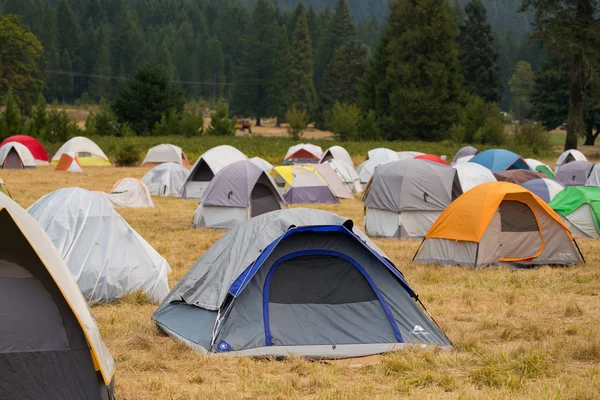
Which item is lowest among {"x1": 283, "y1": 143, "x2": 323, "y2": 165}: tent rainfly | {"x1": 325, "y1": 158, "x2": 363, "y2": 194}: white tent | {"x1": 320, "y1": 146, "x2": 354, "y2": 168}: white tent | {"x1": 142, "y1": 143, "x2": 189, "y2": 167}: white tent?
{"x1": 142, "y1": 143, "x2": 189, "y2": 167}: white tent

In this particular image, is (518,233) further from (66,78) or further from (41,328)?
(66,78)

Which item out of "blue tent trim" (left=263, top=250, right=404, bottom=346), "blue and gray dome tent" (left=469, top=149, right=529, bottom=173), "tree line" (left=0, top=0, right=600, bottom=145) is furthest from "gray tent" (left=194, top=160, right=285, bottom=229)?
"tree line" (left=0, top=0, right=600, bottom=145)

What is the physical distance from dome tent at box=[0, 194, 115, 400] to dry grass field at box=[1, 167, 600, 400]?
53 cm

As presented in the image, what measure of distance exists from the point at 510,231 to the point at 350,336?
6.03 m

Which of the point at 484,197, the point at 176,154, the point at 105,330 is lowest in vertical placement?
the point at 176,154

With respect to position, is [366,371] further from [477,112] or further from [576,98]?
[477,112]

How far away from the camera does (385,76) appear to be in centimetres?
6247

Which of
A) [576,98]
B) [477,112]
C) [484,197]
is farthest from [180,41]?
[484,197]

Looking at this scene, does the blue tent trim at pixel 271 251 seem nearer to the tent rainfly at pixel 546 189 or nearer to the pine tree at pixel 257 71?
the tent rainfly at pixel 546 189

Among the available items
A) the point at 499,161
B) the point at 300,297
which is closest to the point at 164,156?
the point at 499,161

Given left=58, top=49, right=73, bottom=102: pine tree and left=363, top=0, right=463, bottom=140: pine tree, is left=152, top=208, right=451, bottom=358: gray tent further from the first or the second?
left=58, top=49, right=73, bottom=102: pine tree

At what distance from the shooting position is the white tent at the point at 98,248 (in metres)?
10.4

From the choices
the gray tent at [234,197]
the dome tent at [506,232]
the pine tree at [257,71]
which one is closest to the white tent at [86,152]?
the gray tent at [234,197]

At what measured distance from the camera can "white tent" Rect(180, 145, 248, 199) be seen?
2525 centimetres
